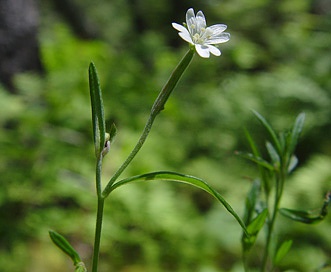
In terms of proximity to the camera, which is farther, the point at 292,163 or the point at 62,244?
the point at 292,163

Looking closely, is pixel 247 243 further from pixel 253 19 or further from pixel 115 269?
pixel 253 19

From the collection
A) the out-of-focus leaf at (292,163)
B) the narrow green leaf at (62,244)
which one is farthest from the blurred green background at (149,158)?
the narrow green leaf at (62,244)

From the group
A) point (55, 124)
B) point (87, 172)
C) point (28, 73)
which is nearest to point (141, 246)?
point (87, 172)

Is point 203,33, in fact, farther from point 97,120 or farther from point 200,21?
point 97,120

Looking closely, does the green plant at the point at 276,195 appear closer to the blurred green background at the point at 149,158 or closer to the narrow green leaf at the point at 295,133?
the narrow green leaf at the point at 295,133

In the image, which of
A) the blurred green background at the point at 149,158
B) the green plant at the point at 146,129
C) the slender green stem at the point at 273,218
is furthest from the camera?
the blurred green background at the point at 149,158

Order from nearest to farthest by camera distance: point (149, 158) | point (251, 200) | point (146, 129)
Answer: point (146, 129) → point (251, 200) → point (149, 158)

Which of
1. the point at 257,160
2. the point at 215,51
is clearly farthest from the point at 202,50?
the point at 257,160

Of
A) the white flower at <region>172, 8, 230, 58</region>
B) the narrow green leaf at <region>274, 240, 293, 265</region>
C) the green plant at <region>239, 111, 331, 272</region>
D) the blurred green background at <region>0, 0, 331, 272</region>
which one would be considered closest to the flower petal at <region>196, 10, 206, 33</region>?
the white flower at <region>172, 8, 230, 58</region>

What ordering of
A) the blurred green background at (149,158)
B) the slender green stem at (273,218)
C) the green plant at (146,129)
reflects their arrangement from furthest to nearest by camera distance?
1. the blurred green background at (149,158)
2. the slender green stem at (273,218)
3. the green plant at (146,129)
